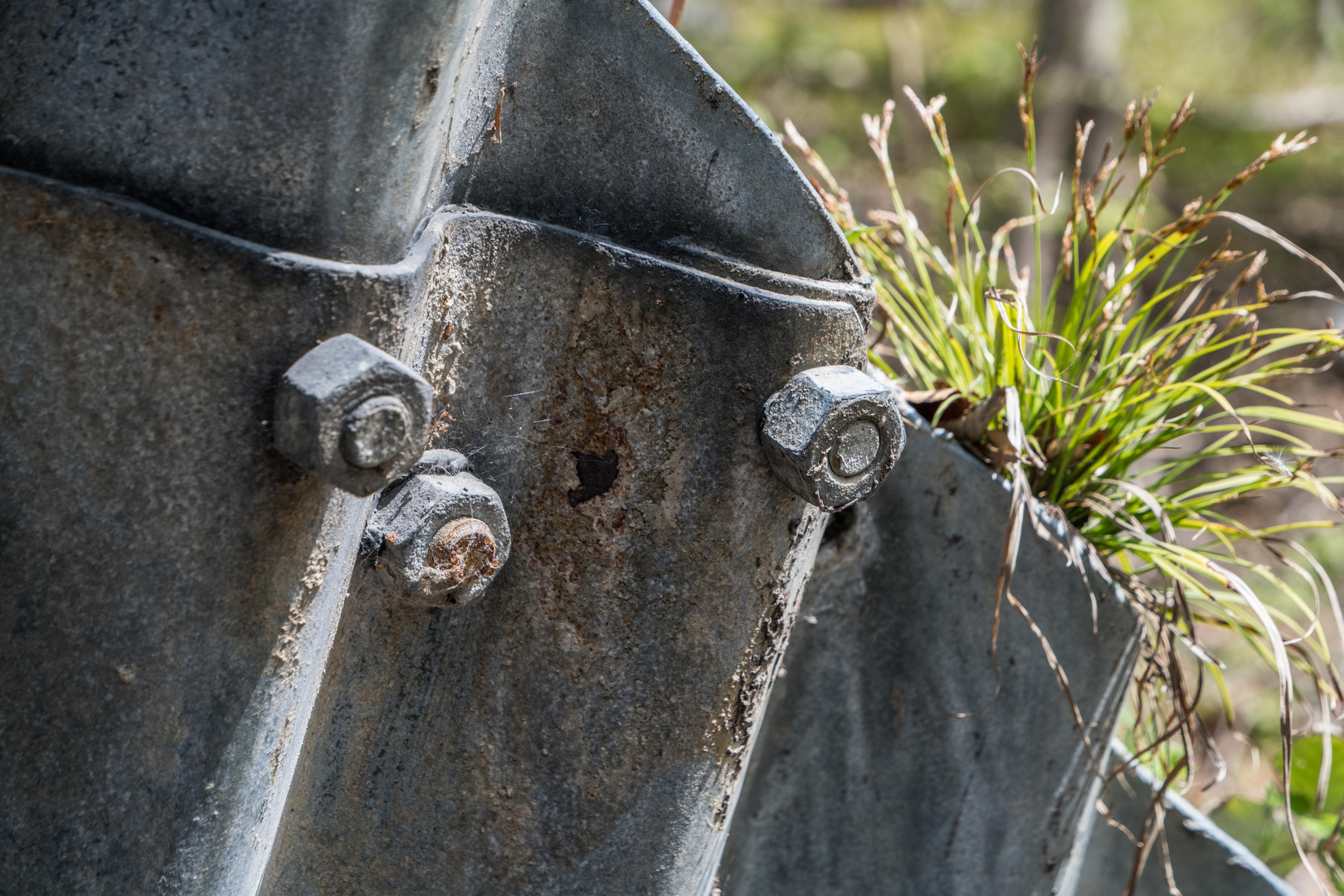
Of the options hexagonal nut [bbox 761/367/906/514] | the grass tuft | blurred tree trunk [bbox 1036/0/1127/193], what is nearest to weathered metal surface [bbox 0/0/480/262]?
hexagonal nut [bbox 761/367/906/514]

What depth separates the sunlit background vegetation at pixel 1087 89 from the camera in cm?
612

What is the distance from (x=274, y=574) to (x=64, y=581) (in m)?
0.13

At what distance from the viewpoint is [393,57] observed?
0.70 metres

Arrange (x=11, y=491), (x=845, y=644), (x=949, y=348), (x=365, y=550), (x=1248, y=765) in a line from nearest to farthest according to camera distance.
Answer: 1. (x=11, y=491)
2. (x=365, y=550)
3. (x=845, y=644)
4. (x=949, y=348)
5. (x=1248, y=765)

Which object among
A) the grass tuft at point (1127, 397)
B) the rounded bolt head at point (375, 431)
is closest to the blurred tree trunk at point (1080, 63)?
the grass tuft at point (1127, 397)

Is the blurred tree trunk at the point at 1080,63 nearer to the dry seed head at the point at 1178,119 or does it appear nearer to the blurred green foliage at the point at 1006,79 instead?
the blurred green foliage at the point at 1006,79

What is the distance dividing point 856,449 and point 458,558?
360 mm

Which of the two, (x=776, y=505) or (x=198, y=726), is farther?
(x=776, y=505)

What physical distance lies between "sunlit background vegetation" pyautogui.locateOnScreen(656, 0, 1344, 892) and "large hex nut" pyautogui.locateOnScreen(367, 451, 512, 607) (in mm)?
4819

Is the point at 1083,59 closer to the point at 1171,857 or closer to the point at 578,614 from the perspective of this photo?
the point at 1171,857

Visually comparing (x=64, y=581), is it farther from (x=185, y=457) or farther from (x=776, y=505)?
(x=776, y=505)

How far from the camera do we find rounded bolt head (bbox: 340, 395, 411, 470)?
0.70 metres

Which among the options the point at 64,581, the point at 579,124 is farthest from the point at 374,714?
the point at 579,124

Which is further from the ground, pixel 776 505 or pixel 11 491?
pixel 776 505
